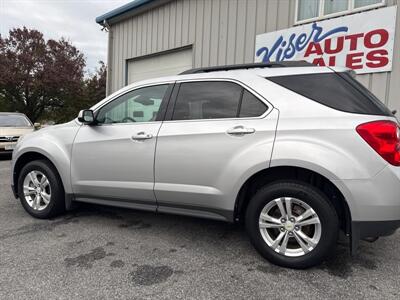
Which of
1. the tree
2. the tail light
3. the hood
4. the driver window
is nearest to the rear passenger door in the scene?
the driver window

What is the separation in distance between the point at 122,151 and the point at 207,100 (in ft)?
3.42

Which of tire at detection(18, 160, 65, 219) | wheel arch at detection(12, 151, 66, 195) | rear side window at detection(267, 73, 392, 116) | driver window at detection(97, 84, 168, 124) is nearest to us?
rear side window at detection(267, 73, 392, 116)

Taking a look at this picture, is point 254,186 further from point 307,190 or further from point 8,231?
point 8,231

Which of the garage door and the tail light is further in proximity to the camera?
the garage door

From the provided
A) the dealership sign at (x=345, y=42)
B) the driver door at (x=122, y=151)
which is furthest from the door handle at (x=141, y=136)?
the dealership sign at (x=345, y=42)

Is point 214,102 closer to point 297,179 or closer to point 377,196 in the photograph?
point 297,179

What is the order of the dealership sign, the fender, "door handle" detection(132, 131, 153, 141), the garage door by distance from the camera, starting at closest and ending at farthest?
"door handle" detection(132, 131, 153, 141), the fender, the dealership sign, the garage door

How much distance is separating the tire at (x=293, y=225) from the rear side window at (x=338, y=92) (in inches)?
28.3

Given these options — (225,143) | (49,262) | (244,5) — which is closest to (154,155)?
(225,143)

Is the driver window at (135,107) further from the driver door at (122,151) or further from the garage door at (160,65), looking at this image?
the garage door at (160,65)

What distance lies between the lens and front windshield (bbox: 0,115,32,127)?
394 inches

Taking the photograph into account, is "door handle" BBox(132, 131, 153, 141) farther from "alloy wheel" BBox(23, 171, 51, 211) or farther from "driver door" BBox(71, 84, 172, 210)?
"alloy wheel" BBox(23, 171, 51, 211)

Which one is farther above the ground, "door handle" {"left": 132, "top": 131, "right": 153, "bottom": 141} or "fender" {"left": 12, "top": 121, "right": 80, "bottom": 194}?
"door handle" {"left": 132, "top": 131, "right": 153, "bottom": 141}

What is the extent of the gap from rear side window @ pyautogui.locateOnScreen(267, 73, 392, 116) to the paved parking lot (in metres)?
1.36
